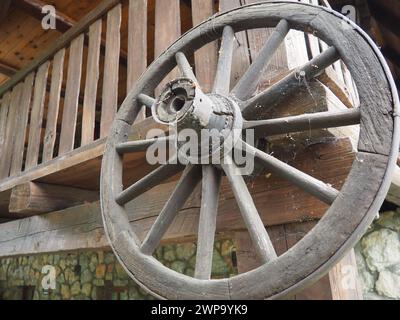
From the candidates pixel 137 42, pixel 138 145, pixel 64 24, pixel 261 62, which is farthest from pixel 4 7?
pixel 261 62

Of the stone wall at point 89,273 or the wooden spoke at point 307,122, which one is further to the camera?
the stone wall at point 89,273

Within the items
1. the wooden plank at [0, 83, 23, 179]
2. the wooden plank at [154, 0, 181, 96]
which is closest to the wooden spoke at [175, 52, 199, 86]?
the wooden plank at [154, 0, 181, 96]

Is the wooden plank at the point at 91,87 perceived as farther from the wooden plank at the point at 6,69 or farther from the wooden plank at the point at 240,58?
the wooden plank at the point at 6,69

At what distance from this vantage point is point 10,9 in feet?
10.0

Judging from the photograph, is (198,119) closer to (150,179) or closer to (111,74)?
(150,179)

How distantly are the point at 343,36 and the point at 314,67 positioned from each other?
9 cm

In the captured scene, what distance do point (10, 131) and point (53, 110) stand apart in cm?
66

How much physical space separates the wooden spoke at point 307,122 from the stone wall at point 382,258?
171 cm

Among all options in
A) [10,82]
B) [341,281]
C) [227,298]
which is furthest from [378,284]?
[10,82]

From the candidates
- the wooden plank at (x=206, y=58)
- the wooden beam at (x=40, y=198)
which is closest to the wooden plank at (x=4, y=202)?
the wooden beam at (x=40, y=198)

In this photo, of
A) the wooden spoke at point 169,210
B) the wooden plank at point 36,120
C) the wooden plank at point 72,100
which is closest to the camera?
the wooden spoke at point 169,210

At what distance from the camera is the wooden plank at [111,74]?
1.75 m

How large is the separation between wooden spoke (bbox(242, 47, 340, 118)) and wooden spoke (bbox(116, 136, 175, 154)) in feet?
0.88
